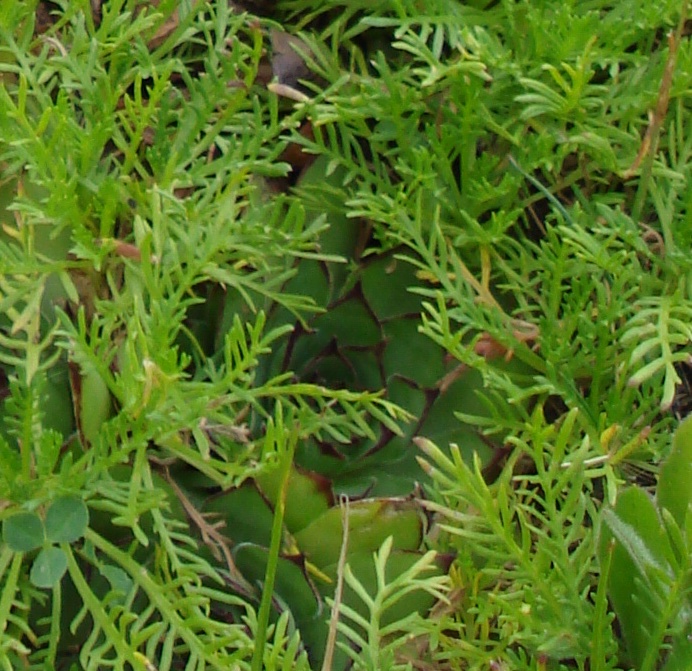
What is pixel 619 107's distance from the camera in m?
0.90

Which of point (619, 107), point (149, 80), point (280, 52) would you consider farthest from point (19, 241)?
point (619, 107)

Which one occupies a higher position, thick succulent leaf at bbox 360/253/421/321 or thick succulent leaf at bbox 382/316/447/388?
thick succulent leaf at bbox 360/253/421/321

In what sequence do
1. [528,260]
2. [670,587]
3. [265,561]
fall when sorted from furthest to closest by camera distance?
1. [528,260]
2. [265,561]
3. [670,587]

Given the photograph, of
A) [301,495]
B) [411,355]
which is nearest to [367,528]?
[301,495]

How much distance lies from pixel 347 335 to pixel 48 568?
0.35 meters

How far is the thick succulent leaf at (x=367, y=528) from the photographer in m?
0.79

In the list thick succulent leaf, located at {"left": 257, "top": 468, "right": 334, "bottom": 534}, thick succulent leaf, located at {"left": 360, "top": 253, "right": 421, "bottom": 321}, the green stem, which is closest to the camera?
the green stem

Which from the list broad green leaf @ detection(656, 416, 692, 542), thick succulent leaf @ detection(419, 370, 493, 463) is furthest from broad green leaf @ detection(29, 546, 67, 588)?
broad green leaf @ detection(656, 416, 692, 542)

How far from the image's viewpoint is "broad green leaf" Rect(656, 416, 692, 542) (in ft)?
2.39

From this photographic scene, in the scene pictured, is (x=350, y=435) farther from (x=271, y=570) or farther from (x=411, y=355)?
(x=271, y=570)

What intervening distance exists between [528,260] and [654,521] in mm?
284

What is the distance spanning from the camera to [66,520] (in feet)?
2.37

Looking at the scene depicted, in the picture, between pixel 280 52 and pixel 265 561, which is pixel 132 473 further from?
pixel 280 52

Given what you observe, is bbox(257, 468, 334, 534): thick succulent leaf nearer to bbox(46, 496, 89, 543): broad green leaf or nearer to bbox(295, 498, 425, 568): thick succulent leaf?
bbox(295, 498, 425, 568): thick succulent leaf
